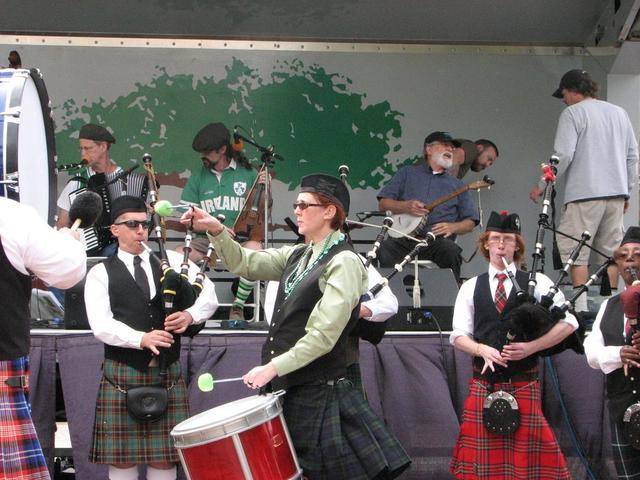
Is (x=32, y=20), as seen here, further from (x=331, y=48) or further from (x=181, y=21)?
(x=331, y=48)

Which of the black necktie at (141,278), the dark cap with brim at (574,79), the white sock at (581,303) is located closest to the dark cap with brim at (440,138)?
the dark cap with brim at (574,79)

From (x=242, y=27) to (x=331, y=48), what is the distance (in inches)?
26.9

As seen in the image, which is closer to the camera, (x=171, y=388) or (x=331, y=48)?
(x=171, y=388)

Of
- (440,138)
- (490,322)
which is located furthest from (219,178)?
(490,322)

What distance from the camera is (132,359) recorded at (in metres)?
4.61

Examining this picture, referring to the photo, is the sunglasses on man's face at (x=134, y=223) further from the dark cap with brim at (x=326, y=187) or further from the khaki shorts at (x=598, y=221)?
the khaki shorts at (x=598, y=221)

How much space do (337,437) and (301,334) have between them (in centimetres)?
40

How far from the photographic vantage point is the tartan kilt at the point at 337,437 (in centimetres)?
372

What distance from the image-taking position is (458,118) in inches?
306

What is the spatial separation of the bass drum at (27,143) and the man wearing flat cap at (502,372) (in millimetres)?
1992

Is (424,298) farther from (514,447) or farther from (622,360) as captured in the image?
(622,360)

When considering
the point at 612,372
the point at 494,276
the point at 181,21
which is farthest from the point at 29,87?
the point at 181,21

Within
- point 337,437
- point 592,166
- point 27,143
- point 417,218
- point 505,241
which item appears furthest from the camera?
point 417,218

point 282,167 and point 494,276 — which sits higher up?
point 282,167
